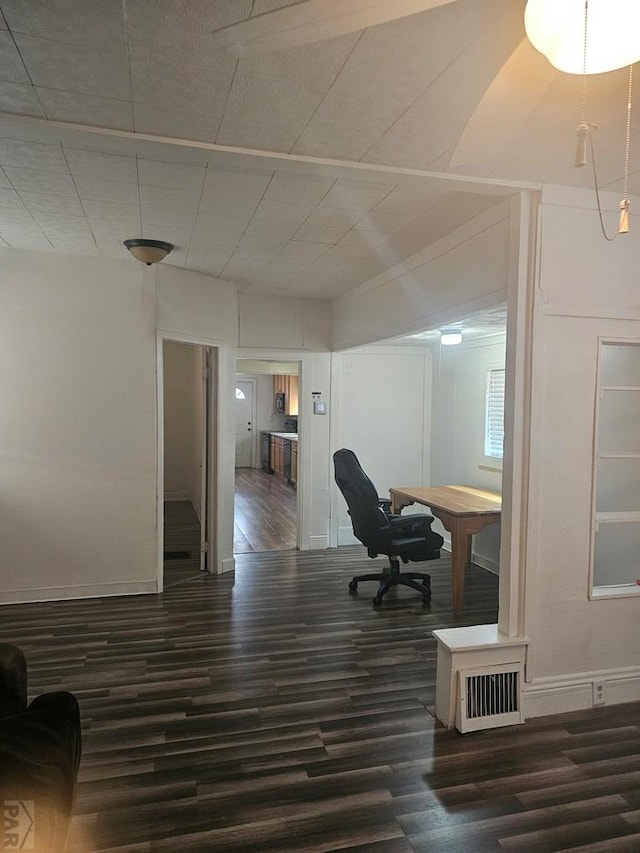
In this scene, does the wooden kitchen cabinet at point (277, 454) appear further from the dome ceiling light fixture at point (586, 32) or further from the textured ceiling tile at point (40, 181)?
the dome ceiling light fixture at point (586, 32)

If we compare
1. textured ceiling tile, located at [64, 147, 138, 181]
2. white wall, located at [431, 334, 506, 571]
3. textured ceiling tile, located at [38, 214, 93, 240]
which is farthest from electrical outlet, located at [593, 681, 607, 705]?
textured ceiling tile, located at [38, 214, 93, 240]

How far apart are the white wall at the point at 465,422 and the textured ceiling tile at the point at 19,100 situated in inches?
162

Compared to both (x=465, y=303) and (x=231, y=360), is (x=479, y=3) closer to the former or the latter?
(x=465, y=303)

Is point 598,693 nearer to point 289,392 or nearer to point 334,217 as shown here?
point 334,217

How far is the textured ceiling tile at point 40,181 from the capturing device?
2.50m

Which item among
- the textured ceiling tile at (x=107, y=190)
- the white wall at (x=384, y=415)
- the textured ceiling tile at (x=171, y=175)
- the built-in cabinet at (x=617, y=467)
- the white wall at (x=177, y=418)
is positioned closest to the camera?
the textured ceiling tile at (x=171, y=175)

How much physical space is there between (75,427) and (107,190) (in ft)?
6.61

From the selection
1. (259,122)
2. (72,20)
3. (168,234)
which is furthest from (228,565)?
(72,20)

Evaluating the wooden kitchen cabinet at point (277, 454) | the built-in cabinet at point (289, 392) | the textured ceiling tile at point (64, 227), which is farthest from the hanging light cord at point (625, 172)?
the built-in cabinet at point (289, 392)

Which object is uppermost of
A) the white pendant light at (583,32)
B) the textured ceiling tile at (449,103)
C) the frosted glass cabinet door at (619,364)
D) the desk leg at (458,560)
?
the textured ceiling tile at (449,103)

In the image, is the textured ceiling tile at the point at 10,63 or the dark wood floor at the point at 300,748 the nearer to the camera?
the textured ceiling tile at the point at 10,63

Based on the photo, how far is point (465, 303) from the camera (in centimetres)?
307

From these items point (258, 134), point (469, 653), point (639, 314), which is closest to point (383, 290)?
point (639, 314)

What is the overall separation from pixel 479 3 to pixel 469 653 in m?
2.44
